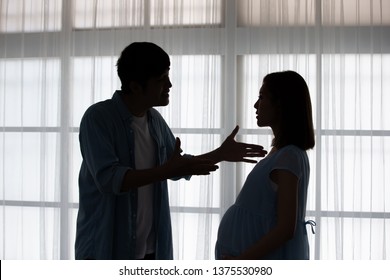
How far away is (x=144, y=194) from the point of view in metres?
1.89

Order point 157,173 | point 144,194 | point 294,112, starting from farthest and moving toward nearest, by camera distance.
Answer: point 144,194
point 294,112
point 157,173

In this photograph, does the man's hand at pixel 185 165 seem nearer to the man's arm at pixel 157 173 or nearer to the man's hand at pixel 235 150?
the man's arm at pixel 157 173

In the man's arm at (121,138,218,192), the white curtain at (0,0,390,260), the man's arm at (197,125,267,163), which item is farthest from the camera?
the white curtain at (0,0,390,260)

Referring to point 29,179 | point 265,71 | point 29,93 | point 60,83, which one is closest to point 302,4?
point 265,71

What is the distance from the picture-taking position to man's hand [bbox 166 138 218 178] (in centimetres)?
169

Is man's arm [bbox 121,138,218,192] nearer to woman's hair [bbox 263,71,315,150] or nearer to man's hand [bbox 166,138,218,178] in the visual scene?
man's hand [bbox 166,138,218,178]

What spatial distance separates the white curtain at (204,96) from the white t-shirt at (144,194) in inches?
64.5

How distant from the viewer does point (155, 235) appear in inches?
75.0

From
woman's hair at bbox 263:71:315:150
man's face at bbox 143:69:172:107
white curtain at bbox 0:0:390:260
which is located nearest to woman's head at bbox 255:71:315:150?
woman's hair at bbox 263:71:315:150

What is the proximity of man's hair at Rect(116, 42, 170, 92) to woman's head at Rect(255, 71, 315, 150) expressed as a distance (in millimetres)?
416

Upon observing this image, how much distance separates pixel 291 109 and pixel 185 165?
44 cm

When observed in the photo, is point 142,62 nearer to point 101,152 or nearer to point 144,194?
point 101,152

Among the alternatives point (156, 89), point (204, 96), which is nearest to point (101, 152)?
point (156, 89)

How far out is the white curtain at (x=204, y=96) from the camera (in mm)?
3447
